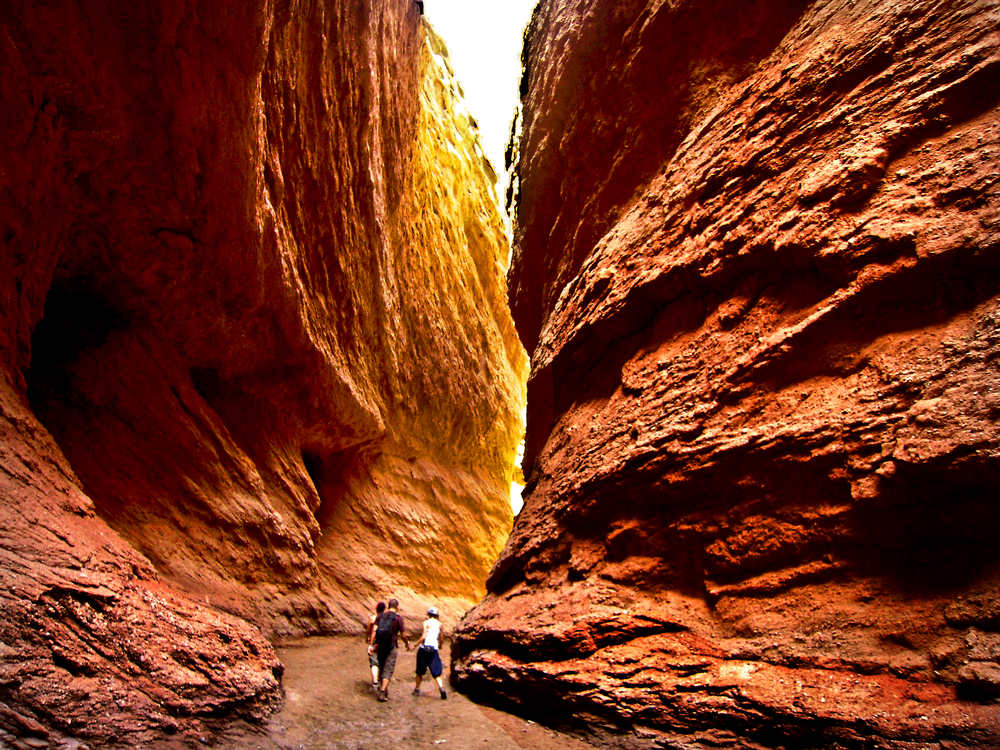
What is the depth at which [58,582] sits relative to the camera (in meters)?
3.34

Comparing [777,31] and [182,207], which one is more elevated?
[777,31]

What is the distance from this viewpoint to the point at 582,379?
620cm

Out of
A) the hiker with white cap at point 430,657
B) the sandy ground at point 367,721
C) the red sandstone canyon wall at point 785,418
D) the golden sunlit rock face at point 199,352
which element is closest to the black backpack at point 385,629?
the hiker with white cap at point 430,657

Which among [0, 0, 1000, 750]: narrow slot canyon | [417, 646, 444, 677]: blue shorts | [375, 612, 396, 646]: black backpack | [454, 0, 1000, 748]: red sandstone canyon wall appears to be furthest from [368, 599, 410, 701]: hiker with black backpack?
[454, 0, 1000, 748]: red sandstone canyon wall

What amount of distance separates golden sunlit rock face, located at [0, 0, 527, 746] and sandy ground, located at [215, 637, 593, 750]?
1.16 feet

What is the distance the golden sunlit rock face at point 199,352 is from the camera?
3.68m

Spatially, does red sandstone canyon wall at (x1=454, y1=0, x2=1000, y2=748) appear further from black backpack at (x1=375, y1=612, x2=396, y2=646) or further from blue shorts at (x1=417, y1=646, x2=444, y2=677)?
black backpack at (x1=375, y1=612, x2=396, y2=646)

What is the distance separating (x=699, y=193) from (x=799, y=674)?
148 inches

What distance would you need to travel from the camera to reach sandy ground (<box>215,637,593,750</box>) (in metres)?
4.01

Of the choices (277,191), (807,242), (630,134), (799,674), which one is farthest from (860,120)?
(277,191)

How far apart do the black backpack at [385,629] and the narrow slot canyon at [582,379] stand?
0.50m

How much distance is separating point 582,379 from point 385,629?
11.9ft

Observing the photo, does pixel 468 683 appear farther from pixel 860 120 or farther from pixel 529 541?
pixel 860 120

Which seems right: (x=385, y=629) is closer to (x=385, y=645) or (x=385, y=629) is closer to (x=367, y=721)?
(x=385, y=645)
